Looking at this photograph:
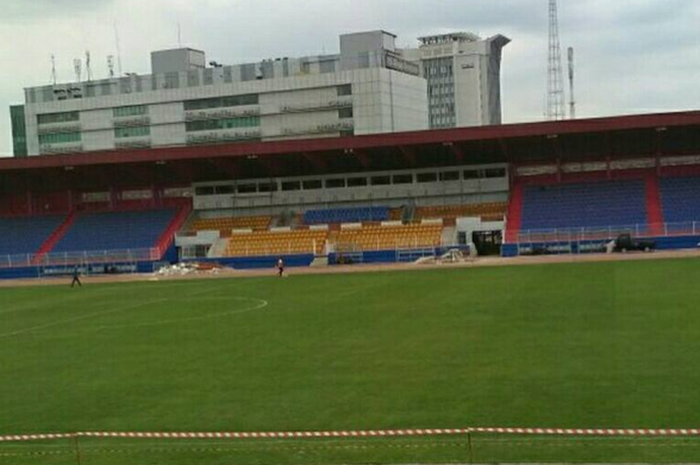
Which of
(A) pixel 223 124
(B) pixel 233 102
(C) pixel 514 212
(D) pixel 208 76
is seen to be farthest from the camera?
(D) pixel 208 76

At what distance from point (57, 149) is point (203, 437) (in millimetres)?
132538

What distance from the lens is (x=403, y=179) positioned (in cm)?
6706

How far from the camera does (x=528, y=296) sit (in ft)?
102

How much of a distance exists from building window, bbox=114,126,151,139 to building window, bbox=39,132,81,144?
6.76m

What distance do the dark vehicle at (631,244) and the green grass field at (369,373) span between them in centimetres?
2076

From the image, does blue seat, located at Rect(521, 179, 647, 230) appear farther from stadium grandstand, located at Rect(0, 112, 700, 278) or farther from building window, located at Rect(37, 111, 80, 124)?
building window, located at Rect(37, 111, 80, 124)

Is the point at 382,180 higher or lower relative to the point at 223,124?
lower

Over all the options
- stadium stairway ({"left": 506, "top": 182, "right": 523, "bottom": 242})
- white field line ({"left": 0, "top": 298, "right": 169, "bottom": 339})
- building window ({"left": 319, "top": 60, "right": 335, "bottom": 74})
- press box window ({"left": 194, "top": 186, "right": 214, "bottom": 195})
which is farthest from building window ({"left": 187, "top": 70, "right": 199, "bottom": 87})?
white field line ({"left": 0, "top": 298, "right": 169, "bottom": 339})

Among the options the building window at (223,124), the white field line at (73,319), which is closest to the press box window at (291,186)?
the white field line at (73,319)

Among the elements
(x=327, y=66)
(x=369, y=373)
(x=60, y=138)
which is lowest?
(x=369, y=373)

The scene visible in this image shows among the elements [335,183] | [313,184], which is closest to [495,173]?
[335,183]

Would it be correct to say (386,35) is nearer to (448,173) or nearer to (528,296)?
(448,173)

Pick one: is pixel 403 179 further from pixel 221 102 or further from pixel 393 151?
pixel 221 102

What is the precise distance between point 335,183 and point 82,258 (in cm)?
2045
